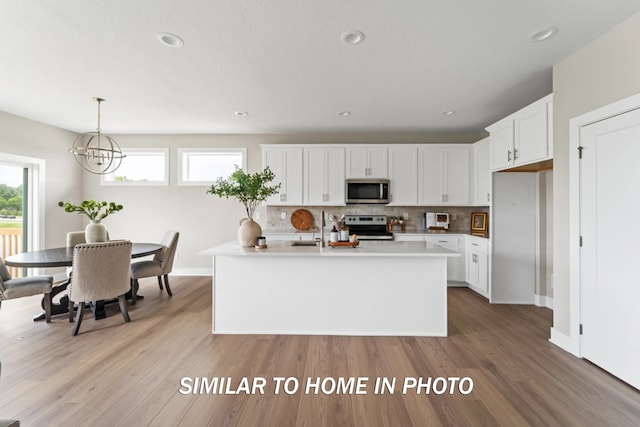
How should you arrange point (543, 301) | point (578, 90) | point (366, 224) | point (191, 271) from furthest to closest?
point (191, 271) → point (366, 224) → point (543, 301) → point (578, 90)

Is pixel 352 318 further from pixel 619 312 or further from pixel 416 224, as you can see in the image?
pixel 416 224

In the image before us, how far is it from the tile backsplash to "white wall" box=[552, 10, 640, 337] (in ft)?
8.13

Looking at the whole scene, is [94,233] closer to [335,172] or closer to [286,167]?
[286,167]

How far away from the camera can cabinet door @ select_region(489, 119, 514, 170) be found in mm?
3472

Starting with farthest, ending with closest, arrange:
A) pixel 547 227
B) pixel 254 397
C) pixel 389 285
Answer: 1. pixel 547 227
2. pixel 389 285
3. pixel 254 397

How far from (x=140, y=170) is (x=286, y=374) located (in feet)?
16.2

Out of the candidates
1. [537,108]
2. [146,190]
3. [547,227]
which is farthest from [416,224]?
[146,190]

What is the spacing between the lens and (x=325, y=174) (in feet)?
16.4

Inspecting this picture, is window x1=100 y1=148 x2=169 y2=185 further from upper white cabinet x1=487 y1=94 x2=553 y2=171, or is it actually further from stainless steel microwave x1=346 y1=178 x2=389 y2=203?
upper white cabinet x1=487 y1=94 x2=553 y2=171

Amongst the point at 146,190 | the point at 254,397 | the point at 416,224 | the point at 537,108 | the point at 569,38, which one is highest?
the point at 569,38

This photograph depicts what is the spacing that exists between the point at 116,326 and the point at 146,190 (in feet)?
9.88

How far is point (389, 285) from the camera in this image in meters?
2.84

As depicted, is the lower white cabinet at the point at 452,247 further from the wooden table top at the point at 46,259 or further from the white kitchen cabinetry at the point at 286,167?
the wooden table top at the point at 46,259

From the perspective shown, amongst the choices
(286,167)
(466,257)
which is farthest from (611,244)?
(286,167)
